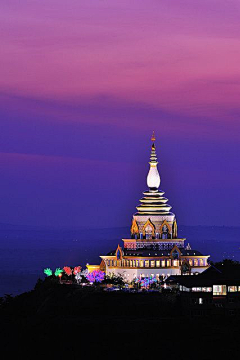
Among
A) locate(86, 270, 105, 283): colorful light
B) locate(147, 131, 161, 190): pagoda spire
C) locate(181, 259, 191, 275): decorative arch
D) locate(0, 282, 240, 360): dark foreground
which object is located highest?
locate(147, 131, 161, 190): pagoda spire

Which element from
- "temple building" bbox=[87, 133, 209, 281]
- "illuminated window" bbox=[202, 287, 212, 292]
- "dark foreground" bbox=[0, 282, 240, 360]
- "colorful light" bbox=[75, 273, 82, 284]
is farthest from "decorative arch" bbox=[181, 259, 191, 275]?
"illuminated window" bbox=[202, 287, 212, 292]

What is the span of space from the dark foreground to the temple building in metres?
10.1

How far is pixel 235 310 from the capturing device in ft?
355

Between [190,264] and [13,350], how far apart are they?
23729 mm

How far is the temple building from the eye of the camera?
125 metres

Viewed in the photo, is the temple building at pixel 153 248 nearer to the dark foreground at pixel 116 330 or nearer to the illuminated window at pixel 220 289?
the dark foreground at pixel 116 330

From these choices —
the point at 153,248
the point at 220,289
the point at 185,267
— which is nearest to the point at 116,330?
the point at 220,289

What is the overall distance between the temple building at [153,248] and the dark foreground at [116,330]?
33.1 feet

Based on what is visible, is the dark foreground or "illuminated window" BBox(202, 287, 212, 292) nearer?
the dark foreground

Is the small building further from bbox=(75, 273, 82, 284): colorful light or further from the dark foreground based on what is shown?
bbox=(75, 273, 82, 284): colorful light

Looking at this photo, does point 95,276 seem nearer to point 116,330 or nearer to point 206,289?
point 206,289

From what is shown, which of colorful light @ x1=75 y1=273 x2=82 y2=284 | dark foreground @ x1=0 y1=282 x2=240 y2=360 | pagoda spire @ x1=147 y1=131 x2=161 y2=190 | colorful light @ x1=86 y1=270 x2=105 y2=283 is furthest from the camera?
pagoda spire @ x1=147 y1=131 x2=161 y2=190

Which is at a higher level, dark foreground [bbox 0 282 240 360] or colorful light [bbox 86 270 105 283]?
colorful light [bbox 86 270 105 283]

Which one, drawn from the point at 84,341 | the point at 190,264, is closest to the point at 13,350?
the point at 84,341
